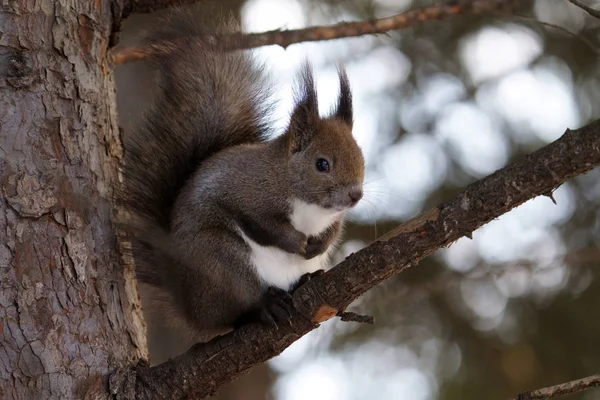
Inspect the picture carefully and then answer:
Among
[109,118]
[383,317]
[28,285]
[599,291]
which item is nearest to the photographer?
[28,285]

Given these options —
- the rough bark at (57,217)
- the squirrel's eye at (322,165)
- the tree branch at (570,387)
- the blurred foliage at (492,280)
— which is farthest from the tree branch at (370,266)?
the blurred foliage at (492,280)

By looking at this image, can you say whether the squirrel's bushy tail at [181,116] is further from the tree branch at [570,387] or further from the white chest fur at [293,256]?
the tree branch at [570,387]

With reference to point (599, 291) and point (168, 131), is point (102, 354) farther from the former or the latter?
point (599, 291)

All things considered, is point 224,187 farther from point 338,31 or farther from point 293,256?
point 338,31

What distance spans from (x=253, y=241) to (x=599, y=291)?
1.66m

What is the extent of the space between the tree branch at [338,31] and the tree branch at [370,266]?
0.82 metres

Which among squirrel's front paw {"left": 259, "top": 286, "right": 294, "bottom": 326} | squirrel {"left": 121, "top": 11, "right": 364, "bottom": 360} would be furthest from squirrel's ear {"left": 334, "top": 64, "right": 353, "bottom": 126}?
squirrel's front paw {"left": 259, "top": 286, "right": 294, "bottom": 326}

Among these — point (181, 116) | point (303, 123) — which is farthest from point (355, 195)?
point (181, 116)

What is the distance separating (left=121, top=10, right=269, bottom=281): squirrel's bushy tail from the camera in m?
2.03

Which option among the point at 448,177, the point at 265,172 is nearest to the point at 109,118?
the point at 265,172

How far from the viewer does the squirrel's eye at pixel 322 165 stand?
215 centimetres

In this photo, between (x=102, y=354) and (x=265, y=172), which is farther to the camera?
(x=265, y=172)

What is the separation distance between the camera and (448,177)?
3.16 meters

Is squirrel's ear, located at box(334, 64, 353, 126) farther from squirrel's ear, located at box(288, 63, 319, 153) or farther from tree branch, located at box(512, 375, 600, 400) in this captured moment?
tree branch, located at box(512, 375, 600, 400)
